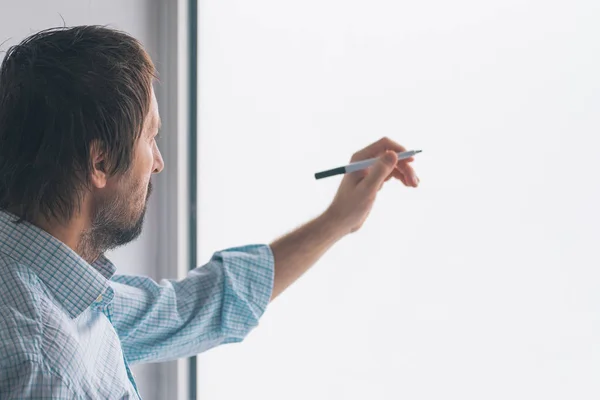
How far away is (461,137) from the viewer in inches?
35.3

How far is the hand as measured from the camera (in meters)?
0.87

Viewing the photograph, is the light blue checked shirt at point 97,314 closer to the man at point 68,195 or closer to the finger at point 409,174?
the man at point 68,195

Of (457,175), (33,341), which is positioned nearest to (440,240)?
(457,175)

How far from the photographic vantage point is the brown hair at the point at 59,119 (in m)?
0.69

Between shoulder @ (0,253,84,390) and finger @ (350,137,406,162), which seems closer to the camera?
shoulder @ (0,253,84,390)

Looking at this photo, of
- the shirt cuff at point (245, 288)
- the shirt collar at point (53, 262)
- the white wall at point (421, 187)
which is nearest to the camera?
the shirt collar at point (53, 262)

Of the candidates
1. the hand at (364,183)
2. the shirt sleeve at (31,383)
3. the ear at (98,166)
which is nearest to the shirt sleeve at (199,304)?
the hand at (364,183)

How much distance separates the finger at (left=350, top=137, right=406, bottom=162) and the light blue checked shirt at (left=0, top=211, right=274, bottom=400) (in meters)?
0.19

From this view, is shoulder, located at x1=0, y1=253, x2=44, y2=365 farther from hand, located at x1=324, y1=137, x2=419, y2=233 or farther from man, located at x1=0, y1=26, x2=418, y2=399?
hand, located at x1=324, y1=137, x2=419, y2=233

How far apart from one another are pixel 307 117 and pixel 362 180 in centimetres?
22

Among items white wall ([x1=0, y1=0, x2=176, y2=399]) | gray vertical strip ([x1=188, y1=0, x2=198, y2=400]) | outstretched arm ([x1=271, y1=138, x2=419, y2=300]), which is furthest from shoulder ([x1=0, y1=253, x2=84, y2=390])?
gray vertical strip ([x1=188, y1=0, x2=198, y2=400])

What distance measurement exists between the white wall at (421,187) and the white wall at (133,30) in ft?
0.29

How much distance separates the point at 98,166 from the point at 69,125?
0.17ft

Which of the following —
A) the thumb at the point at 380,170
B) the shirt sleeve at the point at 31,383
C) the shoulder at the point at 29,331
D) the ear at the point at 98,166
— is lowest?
the shirt sleeve at the point at 31,383
